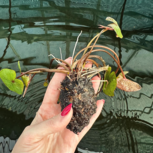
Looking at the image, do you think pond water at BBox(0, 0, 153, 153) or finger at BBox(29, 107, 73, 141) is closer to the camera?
finger at BBox(29, 107, 73, 141)

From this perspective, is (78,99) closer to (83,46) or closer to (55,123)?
(55,123)

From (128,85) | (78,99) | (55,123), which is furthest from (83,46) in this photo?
(55,123)

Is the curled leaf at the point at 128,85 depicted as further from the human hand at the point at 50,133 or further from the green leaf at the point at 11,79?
the green leaf at the point at 11,79

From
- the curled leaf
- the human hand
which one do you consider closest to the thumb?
the human hand

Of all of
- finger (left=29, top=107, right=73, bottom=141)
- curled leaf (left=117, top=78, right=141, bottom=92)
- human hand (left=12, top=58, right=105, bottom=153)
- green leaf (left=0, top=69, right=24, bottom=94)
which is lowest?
human hand (left=12, top=58, right=105, bottom=153)

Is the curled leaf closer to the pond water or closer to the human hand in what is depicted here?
the human hand

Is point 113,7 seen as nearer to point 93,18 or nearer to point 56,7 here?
point 93,18
